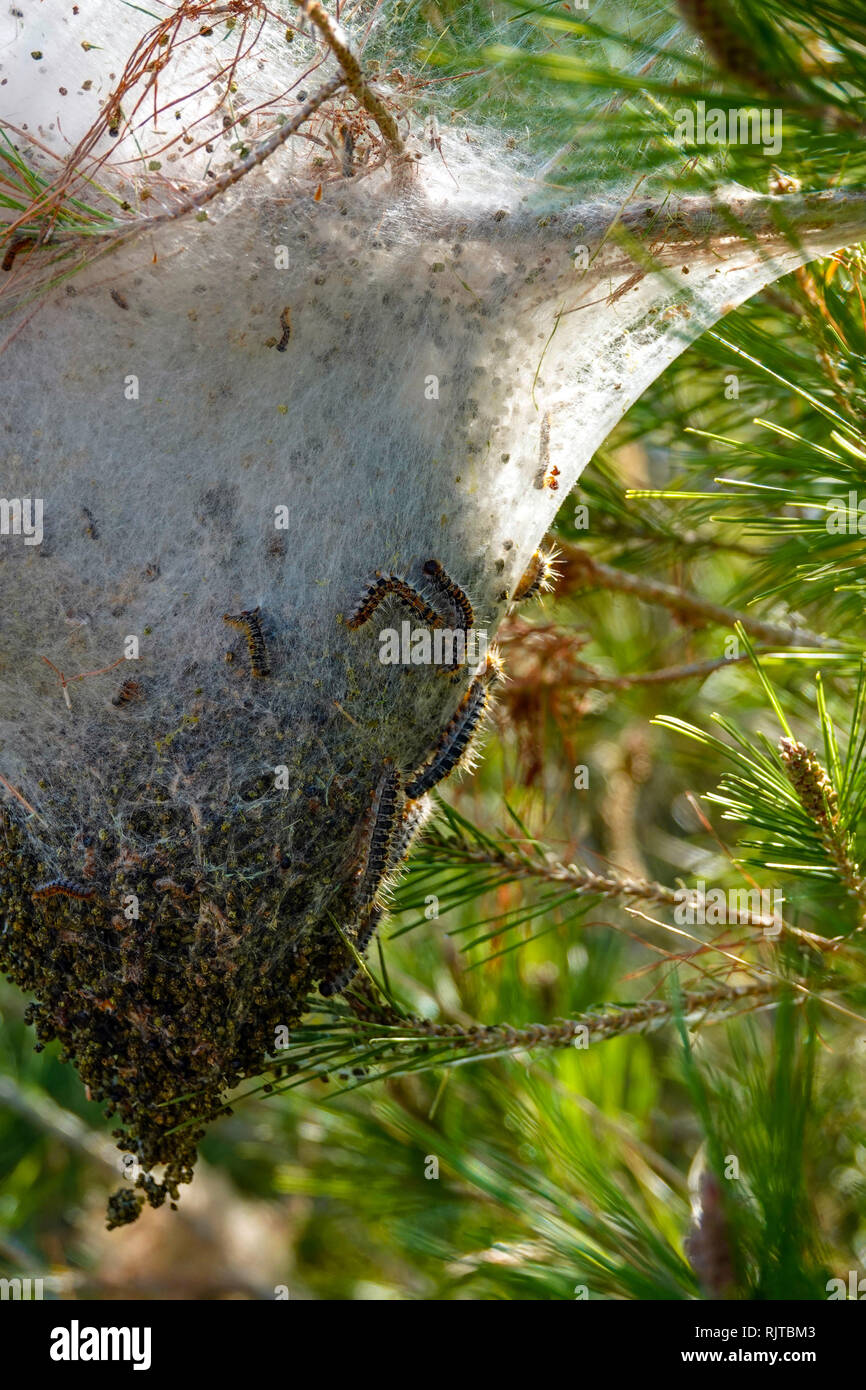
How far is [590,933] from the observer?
494cm

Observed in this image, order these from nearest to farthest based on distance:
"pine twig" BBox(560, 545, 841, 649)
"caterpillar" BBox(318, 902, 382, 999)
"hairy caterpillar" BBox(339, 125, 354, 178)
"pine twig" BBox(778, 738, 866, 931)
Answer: "pine twig" BBox(778, 738, 866, 931) < "hairy caterpillar" BBox(339, 125, 354, 178) < "caterpillar" BBox(318, 902, 382, 999) < "pine twig" BBox(560, 545, 841, 649)

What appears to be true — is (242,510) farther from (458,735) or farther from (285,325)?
(458,735)

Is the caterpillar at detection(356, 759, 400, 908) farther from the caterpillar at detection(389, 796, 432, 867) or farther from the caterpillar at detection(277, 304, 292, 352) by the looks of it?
the caterpillar at detection(277, 304, 292, 352)

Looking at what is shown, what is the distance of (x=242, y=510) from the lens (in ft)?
7.14

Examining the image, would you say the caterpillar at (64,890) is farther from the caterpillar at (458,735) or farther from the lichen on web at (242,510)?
the caterpillar at (458,735)

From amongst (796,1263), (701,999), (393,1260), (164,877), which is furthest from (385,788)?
(393,1260)

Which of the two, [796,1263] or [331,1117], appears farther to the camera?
[331,1117]

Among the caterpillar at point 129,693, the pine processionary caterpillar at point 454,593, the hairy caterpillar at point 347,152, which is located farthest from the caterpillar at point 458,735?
the hairy caterpillar at point 347,152

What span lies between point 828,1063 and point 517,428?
2.36 m

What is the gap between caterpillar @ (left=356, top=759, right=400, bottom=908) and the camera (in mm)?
2143

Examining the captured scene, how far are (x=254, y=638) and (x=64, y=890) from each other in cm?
66

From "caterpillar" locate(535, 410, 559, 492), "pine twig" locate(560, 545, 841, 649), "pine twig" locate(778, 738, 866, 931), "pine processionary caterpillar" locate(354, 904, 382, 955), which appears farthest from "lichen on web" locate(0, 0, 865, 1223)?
"pine twig" locate(560, 545, 841, 649)

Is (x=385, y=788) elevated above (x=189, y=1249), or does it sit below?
above
